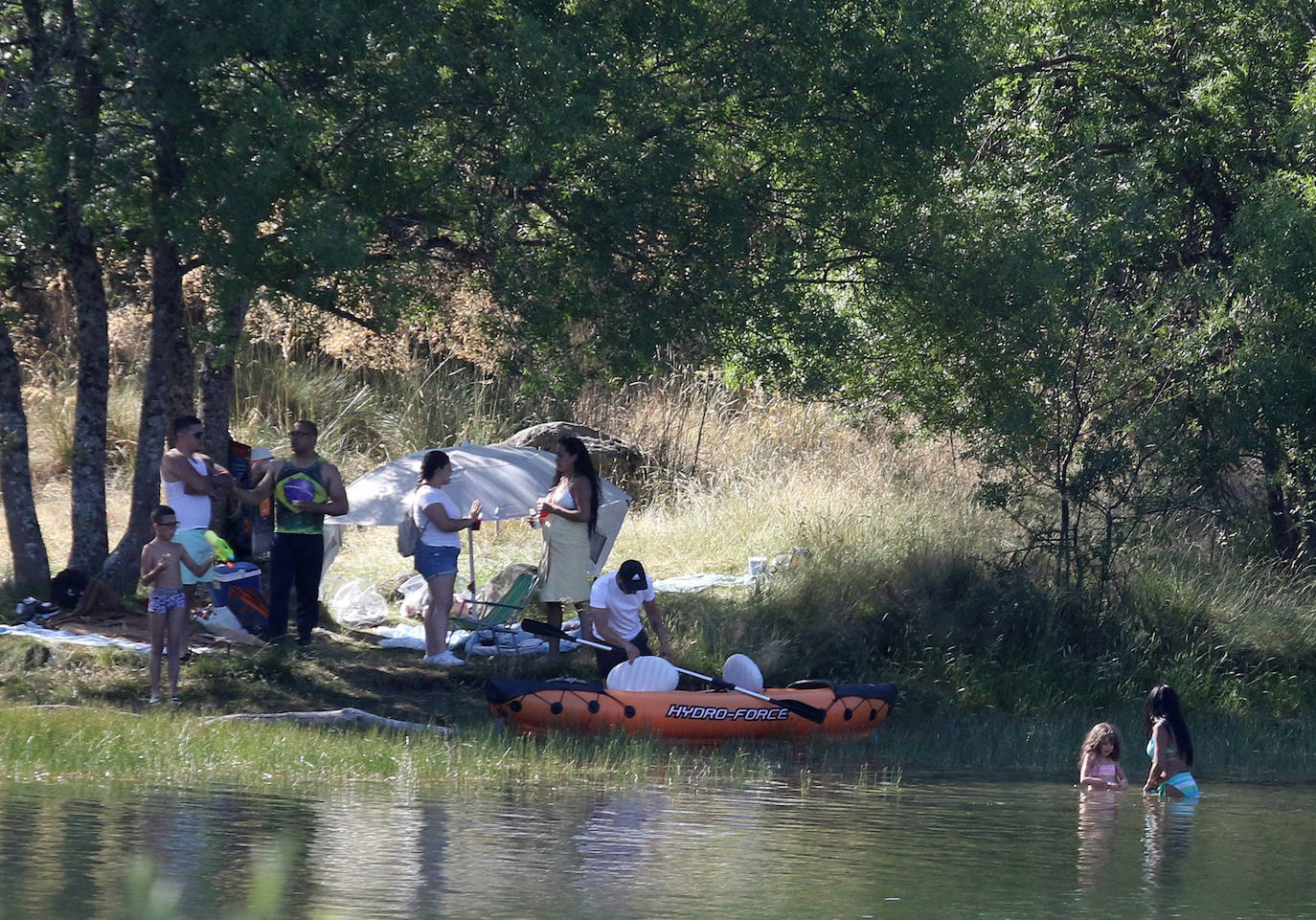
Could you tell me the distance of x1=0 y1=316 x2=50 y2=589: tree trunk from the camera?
14.3 meters

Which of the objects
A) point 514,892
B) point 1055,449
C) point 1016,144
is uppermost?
point 1016,144

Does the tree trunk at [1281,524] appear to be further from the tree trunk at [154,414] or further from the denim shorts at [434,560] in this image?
the tree trunk at [154,414]

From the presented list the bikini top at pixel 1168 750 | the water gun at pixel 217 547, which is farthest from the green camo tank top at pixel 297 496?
the bikini top at pixel 1168 750

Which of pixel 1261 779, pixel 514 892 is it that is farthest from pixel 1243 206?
pixel 514 892

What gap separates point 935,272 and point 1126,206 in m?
2.42

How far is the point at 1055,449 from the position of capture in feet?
53.8

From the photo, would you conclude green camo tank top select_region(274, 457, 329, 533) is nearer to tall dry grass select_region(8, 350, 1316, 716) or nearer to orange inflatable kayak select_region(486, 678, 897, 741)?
orange inflatable kayak select_region(486, 678, 897, 741)

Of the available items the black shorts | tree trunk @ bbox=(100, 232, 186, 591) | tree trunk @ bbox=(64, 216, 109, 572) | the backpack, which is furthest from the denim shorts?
tree trunk @ bbox=(64, 216, 109, 572)

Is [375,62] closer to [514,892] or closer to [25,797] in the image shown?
[25,797]

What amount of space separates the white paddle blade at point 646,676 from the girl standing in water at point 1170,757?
3.57m

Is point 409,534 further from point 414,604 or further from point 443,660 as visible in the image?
point 414,604

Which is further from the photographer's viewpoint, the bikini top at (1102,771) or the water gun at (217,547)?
the water gun at (217,547)

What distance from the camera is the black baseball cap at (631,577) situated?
1320cm

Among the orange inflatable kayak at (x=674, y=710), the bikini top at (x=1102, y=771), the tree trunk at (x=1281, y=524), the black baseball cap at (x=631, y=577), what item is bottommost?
the bikini top at (x=1102, y=771)
